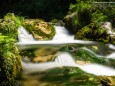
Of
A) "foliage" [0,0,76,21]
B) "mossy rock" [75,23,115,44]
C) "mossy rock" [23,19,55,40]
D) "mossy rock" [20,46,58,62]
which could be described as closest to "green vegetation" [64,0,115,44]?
"mossy rock" [75,23,115,44]

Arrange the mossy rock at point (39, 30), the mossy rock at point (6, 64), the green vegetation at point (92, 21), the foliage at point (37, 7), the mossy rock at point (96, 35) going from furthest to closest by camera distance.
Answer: the foliage at point (37, 7), the mossy rock at point (39, 30), the green vegetation at point (92, 21), the mossy rock at point (96, 35), the mossy rock at point (6, 64)

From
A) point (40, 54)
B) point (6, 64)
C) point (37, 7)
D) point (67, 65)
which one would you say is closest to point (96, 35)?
point (40, 54)

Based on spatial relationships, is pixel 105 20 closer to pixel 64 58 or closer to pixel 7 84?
pixel 64 58

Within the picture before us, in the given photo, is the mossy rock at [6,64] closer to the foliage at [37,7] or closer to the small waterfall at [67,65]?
the small waterfall at [67,65]

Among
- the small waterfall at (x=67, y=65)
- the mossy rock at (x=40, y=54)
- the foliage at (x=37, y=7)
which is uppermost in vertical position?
the foliage at (x=37, y=7)

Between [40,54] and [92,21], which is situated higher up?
[92,21]

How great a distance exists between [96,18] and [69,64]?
7.43 meters

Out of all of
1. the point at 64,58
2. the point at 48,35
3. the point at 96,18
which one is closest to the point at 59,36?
the point at 48,35

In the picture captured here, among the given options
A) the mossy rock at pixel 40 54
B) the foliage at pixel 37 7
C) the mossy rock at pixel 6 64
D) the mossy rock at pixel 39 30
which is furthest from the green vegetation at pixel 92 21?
the foliage at pixel 37 7

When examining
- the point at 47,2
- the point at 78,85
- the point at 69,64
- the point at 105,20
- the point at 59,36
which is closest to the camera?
the point at 78,85

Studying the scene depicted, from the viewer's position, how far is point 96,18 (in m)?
17.1

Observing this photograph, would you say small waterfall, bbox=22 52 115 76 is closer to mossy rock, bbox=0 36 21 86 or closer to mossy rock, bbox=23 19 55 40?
mossy rock, bbox=0 36 21 86

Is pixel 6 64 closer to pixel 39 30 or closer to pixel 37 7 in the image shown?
pixel 39 30

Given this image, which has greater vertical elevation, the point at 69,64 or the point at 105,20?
the point at 105,20
